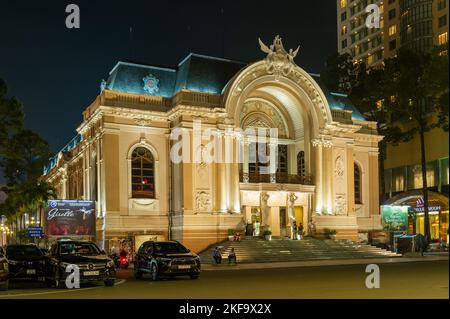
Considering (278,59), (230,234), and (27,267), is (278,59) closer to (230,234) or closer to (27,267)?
(230,234)

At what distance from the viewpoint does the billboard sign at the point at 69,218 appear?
35719mm

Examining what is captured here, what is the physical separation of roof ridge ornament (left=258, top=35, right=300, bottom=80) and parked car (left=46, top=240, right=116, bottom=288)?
22.9 metres

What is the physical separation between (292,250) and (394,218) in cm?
1178

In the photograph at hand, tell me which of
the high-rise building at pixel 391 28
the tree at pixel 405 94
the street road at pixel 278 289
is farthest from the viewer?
the high-rise building at pixel 391 28

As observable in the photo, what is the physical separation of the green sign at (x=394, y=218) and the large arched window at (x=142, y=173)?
17.4 metres

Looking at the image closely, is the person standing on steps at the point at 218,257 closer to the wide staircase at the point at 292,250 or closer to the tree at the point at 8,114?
the wide staircase at the point at 292,250

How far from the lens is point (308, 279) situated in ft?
70.2

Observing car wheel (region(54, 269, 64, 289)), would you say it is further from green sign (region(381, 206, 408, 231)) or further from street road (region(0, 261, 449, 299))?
green sign (region(381, 206, 408, 231))

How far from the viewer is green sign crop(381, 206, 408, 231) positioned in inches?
1822

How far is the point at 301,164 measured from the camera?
46469mm

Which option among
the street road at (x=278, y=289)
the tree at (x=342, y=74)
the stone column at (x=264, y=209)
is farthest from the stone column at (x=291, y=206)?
the tree at (x=342, y=74)

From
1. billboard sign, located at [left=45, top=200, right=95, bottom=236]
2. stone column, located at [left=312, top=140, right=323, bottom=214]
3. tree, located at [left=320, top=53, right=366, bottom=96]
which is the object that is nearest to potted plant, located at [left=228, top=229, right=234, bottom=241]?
stone column, located at [left=312, top=140, right=323, bottom=214]

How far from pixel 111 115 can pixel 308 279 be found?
21.7 metres

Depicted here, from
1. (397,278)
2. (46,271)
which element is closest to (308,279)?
(397,278)
